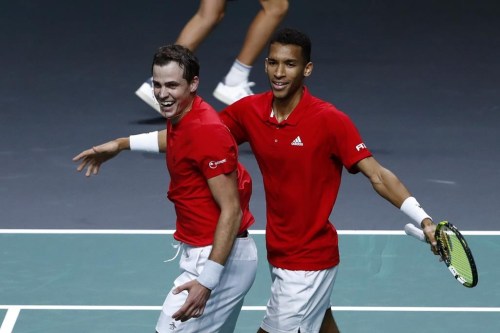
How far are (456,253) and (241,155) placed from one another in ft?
16.6

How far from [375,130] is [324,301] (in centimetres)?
491

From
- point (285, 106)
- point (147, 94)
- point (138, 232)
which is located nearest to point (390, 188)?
point (285, 106)

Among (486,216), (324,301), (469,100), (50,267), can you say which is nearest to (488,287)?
(486,216)

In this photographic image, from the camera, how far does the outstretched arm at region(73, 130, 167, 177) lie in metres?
6.95

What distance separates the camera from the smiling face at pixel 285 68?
259 inches

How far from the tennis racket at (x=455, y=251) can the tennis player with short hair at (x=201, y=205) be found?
83 cm

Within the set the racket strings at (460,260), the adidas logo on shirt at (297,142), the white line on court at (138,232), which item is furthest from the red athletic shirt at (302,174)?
the white line on court at (138,232)

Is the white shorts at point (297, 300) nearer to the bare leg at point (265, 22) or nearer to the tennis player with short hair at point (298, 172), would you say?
the tennis player with short hair at point (298, 172)

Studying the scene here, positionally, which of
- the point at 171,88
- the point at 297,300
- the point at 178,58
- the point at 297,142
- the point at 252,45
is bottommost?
the point at 297,300

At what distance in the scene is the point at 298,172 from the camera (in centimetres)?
662

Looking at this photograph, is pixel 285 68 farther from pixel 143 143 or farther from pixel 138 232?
pixel 138 232

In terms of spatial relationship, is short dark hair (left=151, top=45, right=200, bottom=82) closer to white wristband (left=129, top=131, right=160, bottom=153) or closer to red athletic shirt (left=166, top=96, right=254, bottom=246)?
red athletic shirt (left=166, top=96, right=254, bottom=246)

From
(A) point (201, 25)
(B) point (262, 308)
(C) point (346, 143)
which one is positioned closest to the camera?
Result: (C) point (346, 143)

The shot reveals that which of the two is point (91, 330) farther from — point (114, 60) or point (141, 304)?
point (114, 60)
